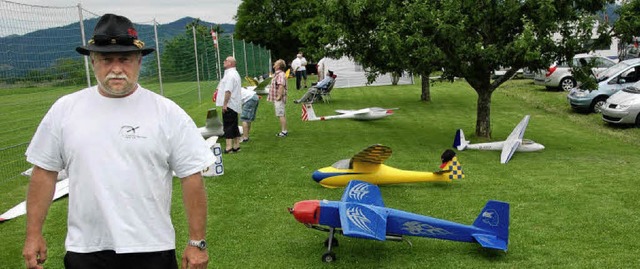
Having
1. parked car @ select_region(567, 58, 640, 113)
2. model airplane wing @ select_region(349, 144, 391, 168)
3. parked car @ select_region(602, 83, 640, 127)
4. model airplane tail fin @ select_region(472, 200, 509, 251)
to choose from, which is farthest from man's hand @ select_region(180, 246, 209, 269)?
parked car @ select_region(567, 58, 640, 113)

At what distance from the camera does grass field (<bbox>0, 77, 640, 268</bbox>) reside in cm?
577

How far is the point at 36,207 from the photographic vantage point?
108 inches

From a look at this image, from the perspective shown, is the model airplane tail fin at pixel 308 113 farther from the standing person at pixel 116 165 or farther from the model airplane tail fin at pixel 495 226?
the standing person at pixel 116 165

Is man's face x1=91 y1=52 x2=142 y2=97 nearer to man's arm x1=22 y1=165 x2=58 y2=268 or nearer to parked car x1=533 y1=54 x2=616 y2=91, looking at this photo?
man's arm x1=22 y1=165 x2=58 y2=268

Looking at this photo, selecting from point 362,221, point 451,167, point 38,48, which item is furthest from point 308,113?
point 362,221

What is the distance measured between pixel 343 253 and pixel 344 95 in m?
20.2

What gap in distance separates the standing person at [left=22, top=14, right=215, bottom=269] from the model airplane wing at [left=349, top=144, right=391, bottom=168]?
5130 mm

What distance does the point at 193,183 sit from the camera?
2.76m

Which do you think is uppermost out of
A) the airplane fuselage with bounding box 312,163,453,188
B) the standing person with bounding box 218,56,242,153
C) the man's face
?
the man's face

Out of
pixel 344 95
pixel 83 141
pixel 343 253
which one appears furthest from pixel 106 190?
pixel 344 95

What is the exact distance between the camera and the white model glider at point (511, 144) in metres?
10.9

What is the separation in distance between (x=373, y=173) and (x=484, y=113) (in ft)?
19.5

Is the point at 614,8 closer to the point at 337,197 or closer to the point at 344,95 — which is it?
the point at 337,197

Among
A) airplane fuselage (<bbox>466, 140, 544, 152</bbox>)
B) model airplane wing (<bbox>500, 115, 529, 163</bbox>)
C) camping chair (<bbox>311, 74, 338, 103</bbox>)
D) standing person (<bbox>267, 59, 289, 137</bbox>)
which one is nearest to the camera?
model airplane wing (<bbox>500, 115, 529, 163</bbox>)
